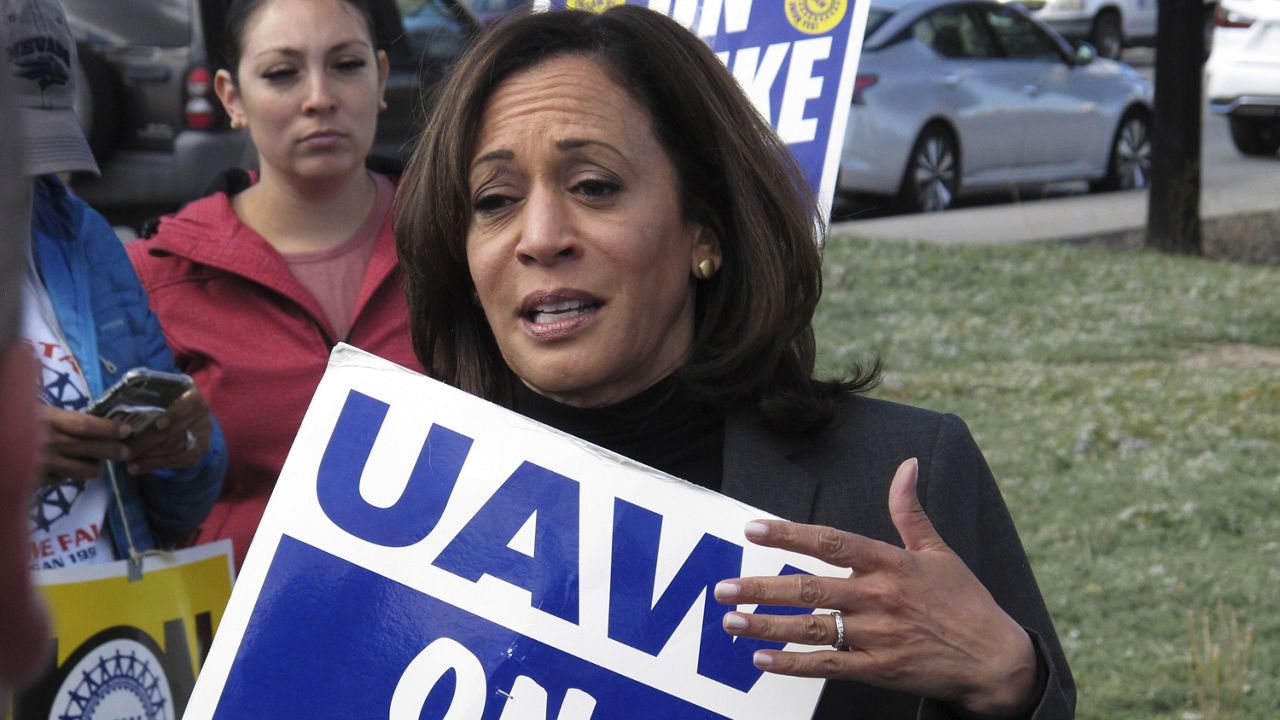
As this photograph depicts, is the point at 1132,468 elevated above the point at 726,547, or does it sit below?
below

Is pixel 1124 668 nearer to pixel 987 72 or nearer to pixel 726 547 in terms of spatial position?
pixel 726 547

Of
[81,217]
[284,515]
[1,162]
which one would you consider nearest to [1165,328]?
[81,217]

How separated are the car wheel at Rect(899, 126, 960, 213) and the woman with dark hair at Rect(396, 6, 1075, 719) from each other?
1090 cm

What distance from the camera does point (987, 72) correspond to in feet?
45.2

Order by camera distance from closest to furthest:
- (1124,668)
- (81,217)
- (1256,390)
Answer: (81,217)
(1124,668)
(1256,390)

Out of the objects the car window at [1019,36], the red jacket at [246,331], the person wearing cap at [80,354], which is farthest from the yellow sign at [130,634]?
the car window at [1019,36]

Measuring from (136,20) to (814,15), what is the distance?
21.5 feet

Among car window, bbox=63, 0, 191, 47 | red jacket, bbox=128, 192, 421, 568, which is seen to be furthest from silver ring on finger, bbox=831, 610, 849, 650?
car window, bbox=63, 0, 191, 47

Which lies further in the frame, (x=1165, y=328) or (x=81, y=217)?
(x=1165, y=328)

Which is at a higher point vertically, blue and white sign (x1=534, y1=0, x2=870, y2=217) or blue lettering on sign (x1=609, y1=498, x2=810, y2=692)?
blue and white sign (x1=534, y1=0, x2=870, y2=217)

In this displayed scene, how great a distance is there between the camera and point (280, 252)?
347 cm

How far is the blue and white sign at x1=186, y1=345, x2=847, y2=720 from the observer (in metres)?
1.86

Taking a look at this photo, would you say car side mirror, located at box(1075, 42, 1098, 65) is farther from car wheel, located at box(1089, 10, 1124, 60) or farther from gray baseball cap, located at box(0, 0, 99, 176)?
gray baseball cap, located at box(0, 0, 99, 176)

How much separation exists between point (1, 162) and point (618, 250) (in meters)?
1.76
